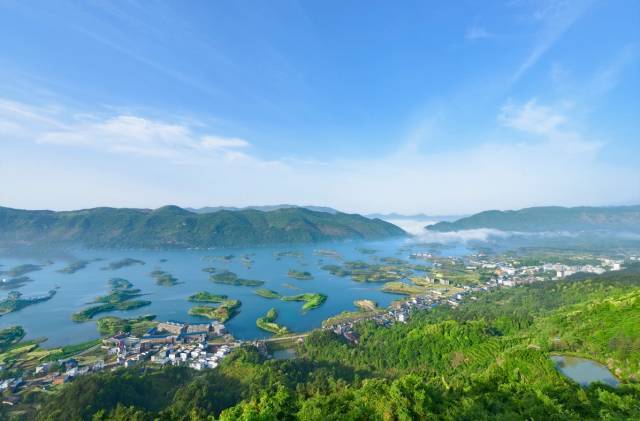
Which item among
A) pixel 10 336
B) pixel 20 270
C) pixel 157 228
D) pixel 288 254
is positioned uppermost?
pixel 157 228

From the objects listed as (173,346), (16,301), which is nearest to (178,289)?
(16,301)

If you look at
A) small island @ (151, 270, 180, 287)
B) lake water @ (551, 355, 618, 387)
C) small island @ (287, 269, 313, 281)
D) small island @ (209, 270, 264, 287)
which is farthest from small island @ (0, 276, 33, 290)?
lake water @ (551, 355, 618, 387)

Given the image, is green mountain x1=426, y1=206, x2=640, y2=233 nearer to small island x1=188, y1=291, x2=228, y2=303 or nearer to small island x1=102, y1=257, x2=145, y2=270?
small island x1=102, y1=257, x2=145, y2=270

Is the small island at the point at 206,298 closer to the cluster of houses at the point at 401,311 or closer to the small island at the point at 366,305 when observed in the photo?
the cluster of houses at the point at 401,311

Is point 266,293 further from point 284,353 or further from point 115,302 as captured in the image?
point 284,353

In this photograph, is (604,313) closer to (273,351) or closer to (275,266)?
(273,351)

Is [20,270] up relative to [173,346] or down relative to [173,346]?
up
